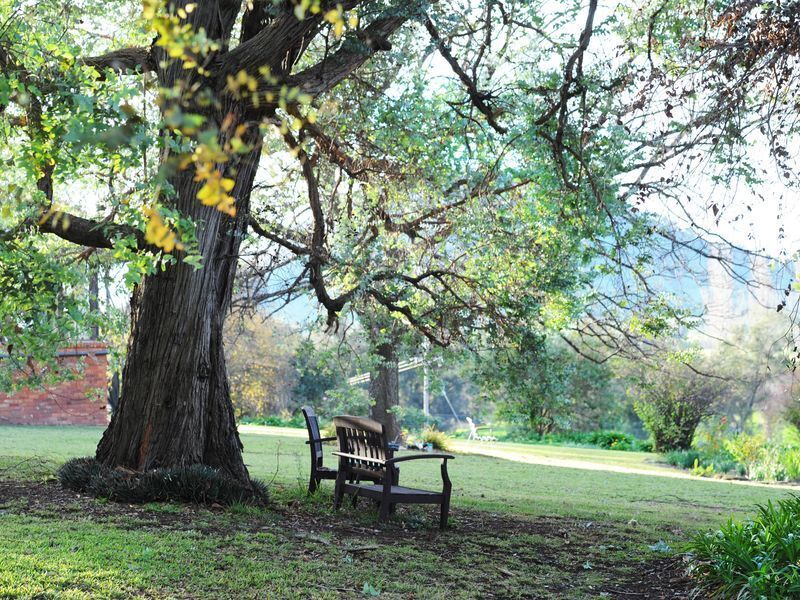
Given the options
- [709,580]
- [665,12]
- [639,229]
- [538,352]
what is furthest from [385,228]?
[709,580]

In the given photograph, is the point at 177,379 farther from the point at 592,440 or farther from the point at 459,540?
the point at 592,440

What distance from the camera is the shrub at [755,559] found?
5.19 m

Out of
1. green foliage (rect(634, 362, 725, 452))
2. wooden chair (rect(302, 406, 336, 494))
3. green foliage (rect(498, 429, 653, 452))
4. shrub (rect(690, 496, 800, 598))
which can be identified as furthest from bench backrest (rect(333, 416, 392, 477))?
green foliage (rect(498, 429, 653, 452))

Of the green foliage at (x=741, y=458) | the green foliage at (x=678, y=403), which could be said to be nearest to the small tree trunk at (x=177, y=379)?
the green foliage at (x=741, y=458)

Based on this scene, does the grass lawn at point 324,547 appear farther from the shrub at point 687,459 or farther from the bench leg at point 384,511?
the shrub at point 687,459

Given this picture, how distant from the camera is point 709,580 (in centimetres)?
592

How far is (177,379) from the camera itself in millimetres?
8602

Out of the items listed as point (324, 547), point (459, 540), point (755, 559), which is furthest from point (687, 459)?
point (755, 559)

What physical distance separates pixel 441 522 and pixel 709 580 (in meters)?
2.90

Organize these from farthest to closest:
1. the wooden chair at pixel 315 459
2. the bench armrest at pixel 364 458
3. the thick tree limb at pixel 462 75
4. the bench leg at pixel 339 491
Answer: the wooden chair at pixel 315 459, the thick tree limb at pixel 462 75, the bench leg at pixel 339 491, the bench armrest at pixel 364 458

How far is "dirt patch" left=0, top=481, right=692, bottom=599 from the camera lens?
6.34 meters

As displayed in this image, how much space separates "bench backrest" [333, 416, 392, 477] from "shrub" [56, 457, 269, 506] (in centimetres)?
106

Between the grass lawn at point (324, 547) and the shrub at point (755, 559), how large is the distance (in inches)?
13.0

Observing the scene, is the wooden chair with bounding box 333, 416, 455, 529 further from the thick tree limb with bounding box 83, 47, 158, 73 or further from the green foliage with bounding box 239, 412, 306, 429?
the green foliage with bounding box 239, 412, 306, 429
